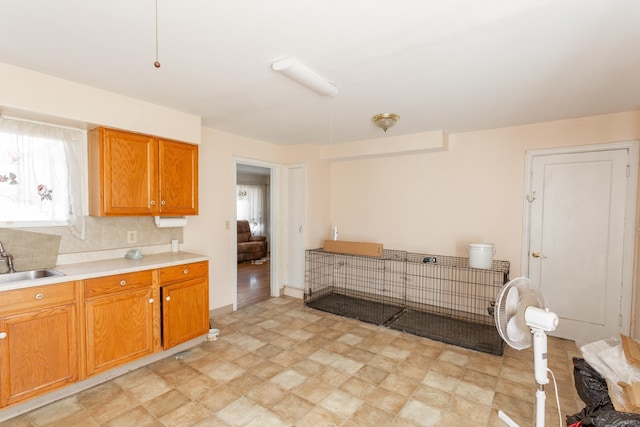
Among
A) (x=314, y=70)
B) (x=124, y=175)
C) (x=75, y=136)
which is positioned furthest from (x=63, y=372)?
(x=314, y=70)

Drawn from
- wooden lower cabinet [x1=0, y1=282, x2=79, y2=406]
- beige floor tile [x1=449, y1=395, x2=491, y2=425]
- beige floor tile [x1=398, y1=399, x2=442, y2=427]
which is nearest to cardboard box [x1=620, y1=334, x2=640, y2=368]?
beige floor tile [x1=449, y1=395, x2=491, y2=425]

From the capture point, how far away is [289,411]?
207 cm

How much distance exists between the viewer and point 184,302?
9.34 feet

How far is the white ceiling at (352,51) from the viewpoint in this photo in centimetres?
149

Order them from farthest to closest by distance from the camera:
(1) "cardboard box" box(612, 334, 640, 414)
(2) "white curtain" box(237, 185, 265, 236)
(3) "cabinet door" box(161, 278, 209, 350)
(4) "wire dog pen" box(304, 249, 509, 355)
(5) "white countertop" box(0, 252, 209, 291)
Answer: (2) "white curtain" box(237, 185, 265, 236)
(4) "wire dog pen" box(304, 249, 509, 355)
(3) "cabinet door" box(161, 278, 209, 350)
(5) "white countertop" box(0, 252, 209, 291)
(1) "cardboard box" box(612, 334, 640, 414)

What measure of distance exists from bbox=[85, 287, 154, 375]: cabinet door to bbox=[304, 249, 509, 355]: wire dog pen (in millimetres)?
2197

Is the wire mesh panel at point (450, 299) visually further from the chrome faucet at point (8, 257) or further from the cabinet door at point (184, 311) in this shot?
the chrome faucet at point (8, 257)

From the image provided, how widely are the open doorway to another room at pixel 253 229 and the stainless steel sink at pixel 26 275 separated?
9.32 ft

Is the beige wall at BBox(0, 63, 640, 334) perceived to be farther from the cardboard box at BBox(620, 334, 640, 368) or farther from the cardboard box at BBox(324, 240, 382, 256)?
the cardboard box at BBox(620, 334, 640, 368)

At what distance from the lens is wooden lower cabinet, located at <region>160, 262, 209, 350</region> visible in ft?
8.84

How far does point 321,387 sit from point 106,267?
6.54ft

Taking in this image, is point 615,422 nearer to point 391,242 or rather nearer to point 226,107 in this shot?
point 391,242

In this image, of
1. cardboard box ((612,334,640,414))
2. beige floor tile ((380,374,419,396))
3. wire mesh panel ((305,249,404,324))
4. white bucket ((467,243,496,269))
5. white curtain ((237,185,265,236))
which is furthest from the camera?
white curtain ((237,185,265,236))

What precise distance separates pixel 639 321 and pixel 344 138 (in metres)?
3.67
